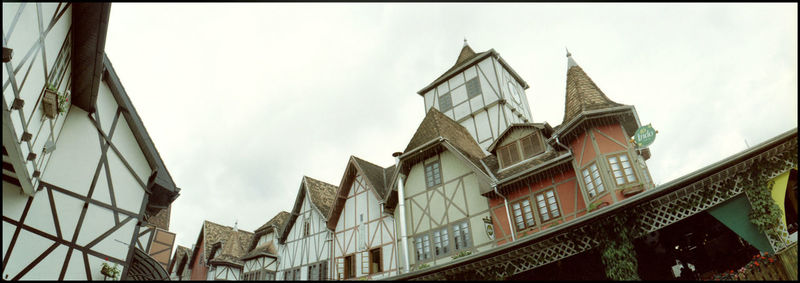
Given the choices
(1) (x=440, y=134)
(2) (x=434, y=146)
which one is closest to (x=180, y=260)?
(2) (x=434, y=146)

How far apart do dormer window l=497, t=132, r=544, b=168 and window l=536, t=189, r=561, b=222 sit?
1893 millimetres

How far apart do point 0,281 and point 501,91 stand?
22.0 meters

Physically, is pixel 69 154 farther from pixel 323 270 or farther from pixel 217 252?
pixel 217 252

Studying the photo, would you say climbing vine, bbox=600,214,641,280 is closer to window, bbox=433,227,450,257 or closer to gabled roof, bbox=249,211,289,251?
window, bbox=433,227,450,257

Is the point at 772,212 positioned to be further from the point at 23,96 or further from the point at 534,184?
the point at 23,96

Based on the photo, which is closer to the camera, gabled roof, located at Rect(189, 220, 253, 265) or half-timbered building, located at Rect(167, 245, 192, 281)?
gabled roof, located at Rect(189, 220, 253, 265)

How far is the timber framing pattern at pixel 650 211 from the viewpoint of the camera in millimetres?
8945

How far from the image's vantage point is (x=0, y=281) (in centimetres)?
1019

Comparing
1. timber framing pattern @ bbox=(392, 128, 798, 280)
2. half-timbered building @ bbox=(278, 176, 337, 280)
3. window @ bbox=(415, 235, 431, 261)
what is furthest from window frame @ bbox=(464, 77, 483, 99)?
timber framing pattern @ bbox=(392, 128, 798, 280)

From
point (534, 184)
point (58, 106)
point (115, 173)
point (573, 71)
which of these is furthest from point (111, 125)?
point (573, 71)

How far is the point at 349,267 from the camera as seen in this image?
2080 cm

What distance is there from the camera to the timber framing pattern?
8945mm

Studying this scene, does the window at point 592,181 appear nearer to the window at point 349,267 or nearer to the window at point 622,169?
the window at point 622,169

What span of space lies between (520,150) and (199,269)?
988 inches
